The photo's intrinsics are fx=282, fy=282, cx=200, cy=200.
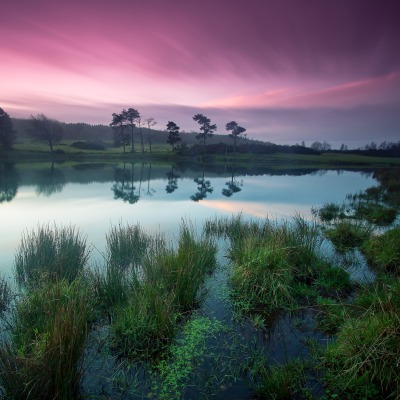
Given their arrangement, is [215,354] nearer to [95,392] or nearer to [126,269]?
[95,392]

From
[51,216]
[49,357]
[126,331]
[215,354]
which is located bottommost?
[51,216]

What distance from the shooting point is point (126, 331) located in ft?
18.8

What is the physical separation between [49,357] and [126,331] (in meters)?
1.82

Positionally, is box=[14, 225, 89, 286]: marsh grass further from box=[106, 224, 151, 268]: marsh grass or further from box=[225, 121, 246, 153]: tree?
box=[225, 121, 246, 153]: tree

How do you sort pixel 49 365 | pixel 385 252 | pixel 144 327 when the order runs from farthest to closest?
pixel 385 252
pixel 144 327
pixel 49 365

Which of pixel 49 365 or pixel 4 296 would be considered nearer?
pixel 49 365

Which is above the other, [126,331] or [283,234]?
[283,234]

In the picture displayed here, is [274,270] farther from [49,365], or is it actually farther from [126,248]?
[49,365]

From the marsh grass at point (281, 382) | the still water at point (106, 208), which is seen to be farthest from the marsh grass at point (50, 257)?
the marsh grass at point (281, 382)

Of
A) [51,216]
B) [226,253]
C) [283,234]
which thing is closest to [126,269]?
[226,253]

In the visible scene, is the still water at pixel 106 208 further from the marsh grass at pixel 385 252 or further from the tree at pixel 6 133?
the tree at pixel 6 133

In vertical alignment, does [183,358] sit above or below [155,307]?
below

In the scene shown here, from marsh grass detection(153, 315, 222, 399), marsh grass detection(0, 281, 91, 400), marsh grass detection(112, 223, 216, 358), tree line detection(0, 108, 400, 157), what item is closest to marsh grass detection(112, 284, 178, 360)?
marsh grass detection(112, 223, 216, 358)

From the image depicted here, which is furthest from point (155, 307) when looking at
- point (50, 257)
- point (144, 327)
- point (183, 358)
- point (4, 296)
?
point (50, 257)
